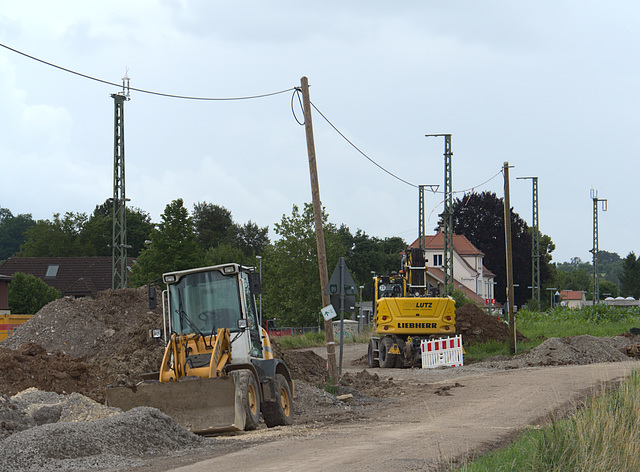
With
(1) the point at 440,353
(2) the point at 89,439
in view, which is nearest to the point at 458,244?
(1) the point at 440,353

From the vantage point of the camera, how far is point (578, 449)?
8773 millimetres

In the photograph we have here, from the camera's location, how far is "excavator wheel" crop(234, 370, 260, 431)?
491 inches

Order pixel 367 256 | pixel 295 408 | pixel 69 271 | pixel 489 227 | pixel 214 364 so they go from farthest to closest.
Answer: pixel 367 256, pixel 489 227, pixel 69 271, pixel 295 408, pixel 214 364

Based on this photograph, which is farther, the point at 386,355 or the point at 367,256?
the point at 367,256

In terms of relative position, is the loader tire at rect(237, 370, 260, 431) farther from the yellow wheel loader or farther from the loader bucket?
the loader bucket

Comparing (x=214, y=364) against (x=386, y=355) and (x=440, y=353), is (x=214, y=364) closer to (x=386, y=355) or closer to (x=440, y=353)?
(x=386, y=355)

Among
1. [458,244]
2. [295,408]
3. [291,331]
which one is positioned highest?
[458,244]

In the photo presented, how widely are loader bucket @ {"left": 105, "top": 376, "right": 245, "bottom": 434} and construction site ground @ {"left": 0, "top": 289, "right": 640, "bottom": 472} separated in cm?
29

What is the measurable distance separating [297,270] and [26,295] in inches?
829

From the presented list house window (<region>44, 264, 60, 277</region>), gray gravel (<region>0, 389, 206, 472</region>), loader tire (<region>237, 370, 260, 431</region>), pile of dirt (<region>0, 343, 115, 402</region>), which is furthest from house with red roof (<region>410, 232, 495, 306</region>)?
gray gravel (<region>0, 389, 206, 472</region>)

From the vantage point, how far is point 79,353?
88.6 feet

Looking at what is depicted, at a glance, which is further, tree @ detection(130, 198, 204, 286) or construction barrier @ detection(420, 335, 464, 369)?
tree @ detection(130, 198, 204, 286)

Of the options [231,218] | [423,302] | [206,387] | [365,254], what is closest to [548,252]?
[365,254]

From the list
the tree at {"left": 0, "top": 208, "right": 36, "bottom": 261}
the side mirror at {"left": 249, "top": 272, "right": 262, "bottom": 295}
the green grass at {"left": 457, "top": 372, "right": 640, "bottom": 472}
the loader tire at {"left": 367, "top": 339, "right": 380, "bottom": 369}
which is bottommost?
the loader tire at {"left": 367, "top": 339, "right": 380, "bottom": 369}
